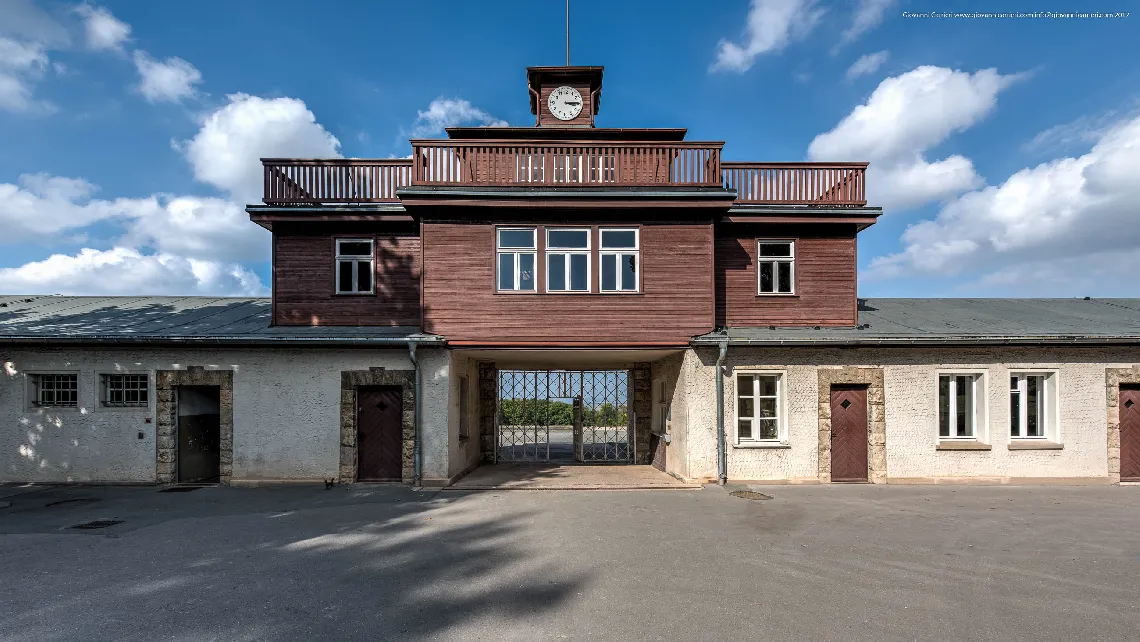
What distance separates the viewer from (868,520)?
915 cm

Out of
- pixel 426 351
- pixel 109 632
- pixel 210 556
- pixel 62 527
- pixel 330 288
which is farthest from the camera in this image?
pixel 330 288

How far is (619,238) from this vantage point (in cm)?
1241

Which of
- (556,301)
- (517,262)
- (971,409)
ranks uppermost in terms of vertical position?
(517,262)

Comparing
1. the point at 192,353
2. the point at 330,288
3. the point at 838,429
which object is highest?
the point at 330,288

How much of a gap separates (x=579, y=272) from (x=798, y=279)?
544 centimetres

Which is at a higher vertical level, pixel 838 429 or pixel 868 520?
pixel 838 429

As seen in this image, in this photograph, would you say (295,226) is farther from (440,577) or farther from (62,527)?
(440,577)

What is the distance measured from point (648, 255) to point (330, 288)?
7.59m

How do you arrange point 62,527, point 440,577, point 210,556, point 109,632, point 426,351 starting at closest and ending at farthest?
point 109,632, point 440,577, point 210,556, point 62,527, point 426,351

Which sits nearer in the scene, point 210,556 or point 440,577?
point 440,577

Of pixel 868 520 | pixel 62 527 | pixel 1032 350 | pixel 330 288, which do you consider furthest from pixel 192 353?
pixel 1032 350

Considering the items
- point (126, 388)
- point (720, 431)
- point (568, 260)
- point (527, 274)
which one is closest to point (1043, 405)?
point (720, 431)

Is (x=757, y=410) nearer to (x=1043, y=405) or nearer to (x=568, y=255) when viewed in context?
(x=568, y=255)

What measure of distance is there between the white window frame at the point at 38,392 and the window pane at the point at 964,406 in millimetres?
19598
